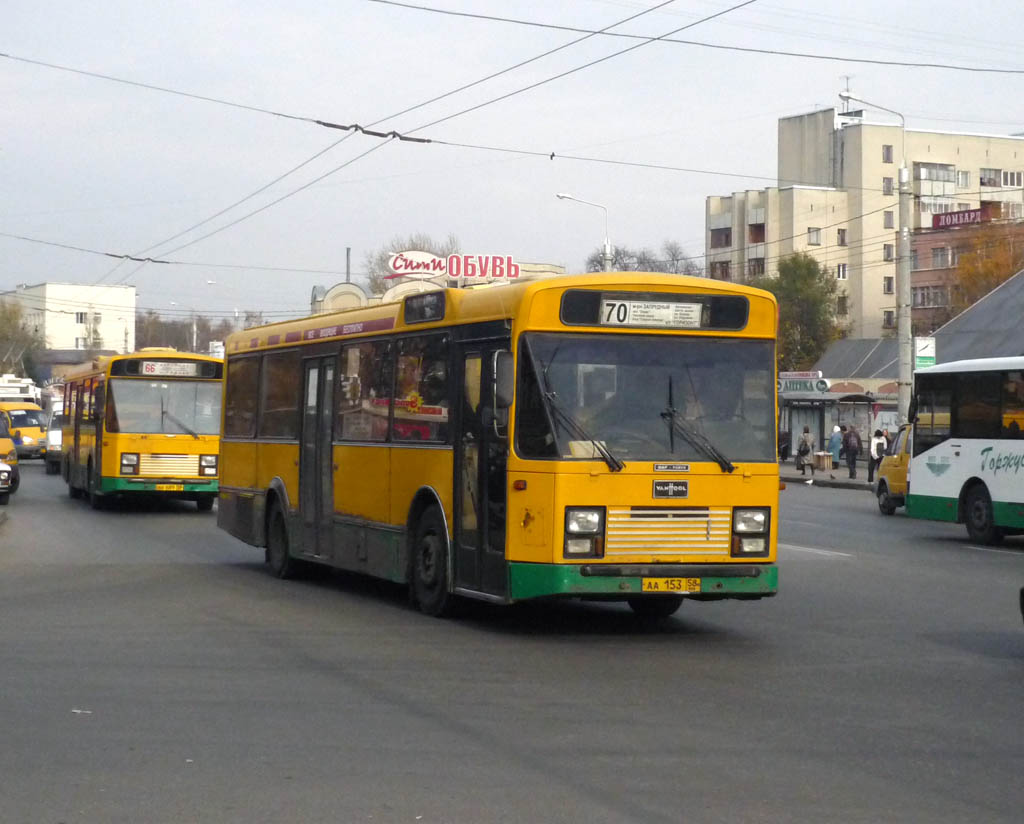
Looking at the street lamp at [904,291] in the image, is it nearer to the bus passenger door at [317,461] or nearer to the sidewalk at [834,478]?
the sidewalk at [834,478]

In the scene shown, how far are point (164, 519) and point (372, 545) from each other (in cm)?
1327

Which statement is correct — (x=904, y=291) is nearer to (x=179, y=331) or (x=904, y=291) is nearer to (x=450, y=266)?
(x=450, y=266)

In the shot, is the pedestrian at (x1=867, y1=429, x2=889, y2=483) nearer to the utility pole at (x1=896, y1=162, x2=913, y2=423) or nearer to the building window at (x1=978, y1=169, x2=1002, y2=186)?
the utility pole at (x1=896, y1=162, x2=913, y2=423)

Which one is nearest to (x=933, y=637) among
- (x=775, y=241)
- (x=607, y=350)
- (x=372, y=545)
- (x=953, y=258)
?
(x=607, y=350)

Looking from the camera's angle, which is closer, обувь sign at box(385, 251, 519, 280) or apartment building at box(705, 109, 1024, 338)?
обувь sign at box(385, 251, 519, 280)

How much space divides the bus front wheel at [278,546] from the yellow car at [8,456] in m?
13.5

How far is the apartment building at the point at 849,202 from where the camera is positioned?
308ft

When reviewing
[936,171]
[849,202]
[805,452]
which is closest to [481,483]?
[805,452]

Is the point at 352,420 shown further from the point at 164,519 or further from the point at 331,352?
the point at 164,519

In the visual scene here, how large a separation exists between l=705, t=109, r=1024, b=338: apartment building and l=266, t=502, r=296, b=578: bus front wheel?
7760 centimetres

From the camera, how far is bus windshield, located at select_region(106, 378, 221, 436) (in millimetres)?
26797

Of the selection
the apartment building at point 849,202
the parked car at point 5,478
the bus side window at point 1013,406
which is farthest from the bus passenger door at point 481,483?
the apartment building at point 849,202

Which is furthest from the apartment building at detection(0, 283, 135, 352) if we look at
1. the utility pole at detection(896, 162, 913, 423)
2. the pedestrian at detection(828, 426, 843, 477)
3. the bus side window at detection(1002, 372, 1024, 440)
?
the bus side window at detection(1002, 372, 1024, 440)

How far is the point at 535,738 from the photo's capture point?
25.2ft
